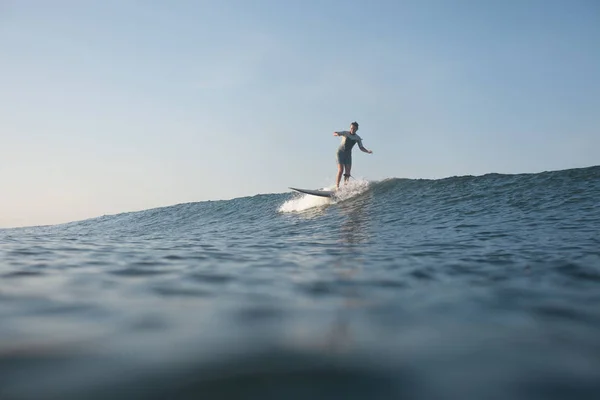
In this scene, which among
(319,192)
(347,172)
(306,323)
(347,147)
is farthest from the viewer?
(347,172)

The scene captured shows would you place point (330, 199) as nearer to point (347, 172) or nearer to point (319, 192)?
point (319, 192)

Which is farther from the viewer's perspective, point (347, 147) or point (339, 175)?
point (339, 175)

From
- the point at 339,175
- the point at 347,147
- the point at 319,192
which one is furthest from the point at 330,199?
the point at 347,147

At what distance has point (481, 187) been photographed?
33.9ft

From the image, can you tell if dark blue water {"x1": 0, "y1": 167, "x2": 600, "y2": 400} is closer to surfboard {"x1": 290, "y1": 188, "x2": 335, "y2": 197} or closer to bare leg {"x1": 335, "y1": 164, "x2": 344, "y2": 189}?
surfboard {"x1": 290, "y1": 188, "x2": 335, "y2": 197}

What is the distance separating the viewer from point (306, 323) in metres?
1.82

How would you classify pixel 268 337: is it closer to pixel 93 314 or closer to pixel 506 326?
pixel 93 314

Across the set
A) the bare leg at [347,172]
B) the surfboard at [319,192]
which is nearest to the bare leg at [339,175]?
the bare leg at [347,172]

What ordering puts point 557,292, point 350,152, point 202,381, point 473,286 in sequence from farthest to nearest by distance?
point 350,152
point 473,286
point 557,292
point 202,381

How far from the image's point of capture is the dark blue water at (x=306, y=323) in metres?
1.22

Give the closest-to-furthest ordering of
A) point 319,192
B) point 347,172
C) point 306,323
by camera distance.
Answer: point 306,323
point 319,192
point 347,172

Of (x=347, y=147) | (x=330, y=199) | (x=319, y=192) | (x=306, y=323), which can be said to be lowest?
(x=306, y=323)

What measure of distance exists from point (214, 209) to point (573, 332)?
1585 cm

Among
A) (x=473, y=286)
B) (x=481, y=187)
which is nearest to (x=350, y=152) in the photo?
(x=481, y=187)
